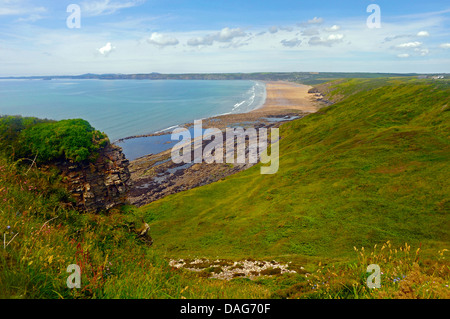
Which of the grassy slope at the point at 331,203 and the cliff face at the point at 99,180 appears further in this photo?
the grassy slope at the point at 331,203

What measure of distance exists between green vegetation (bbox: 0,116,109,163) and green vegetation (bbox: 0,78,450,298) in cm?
253

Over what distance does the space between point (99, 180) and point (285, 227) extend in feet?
74.4

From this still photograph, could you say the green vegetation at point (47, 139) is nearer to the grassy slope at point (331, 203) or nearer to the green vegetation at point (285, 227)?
the green vegetation at point (285, 227)

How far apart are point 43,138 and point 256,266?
64.9ft

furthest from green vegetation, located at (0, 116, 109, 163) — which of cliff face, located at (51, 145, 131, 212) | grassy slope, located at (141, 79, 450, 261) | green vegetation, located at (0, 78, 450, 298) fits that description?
grassy slope, located at (141, 79, 450, 261)

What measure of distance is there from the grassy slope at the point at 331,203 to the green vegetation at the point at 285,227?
0.17 meters

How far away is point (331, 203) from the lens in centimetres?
3350

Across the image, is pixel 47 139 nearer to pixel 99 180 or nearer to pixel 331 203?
pixel 99 180

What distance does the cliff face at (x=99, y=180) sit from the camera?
52.2 ft

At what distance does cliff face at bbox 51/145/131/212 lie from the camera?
15916 millimetres

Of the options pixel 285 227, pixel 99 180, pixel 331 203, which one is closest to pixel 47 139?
pixel 99 180

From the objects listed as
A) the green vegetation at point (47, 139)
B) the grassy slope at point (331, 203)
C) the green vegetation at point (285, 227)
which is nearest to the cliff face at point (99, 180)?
the green vegetation at point (47, 139)

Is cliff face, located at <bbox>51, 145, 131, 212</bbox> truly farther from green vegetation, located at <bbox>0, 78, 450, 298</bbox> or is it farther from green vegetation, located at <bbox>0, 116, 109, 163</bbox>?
green vegetation, located at <bbox>0, 78, 450, 298</bbox>
